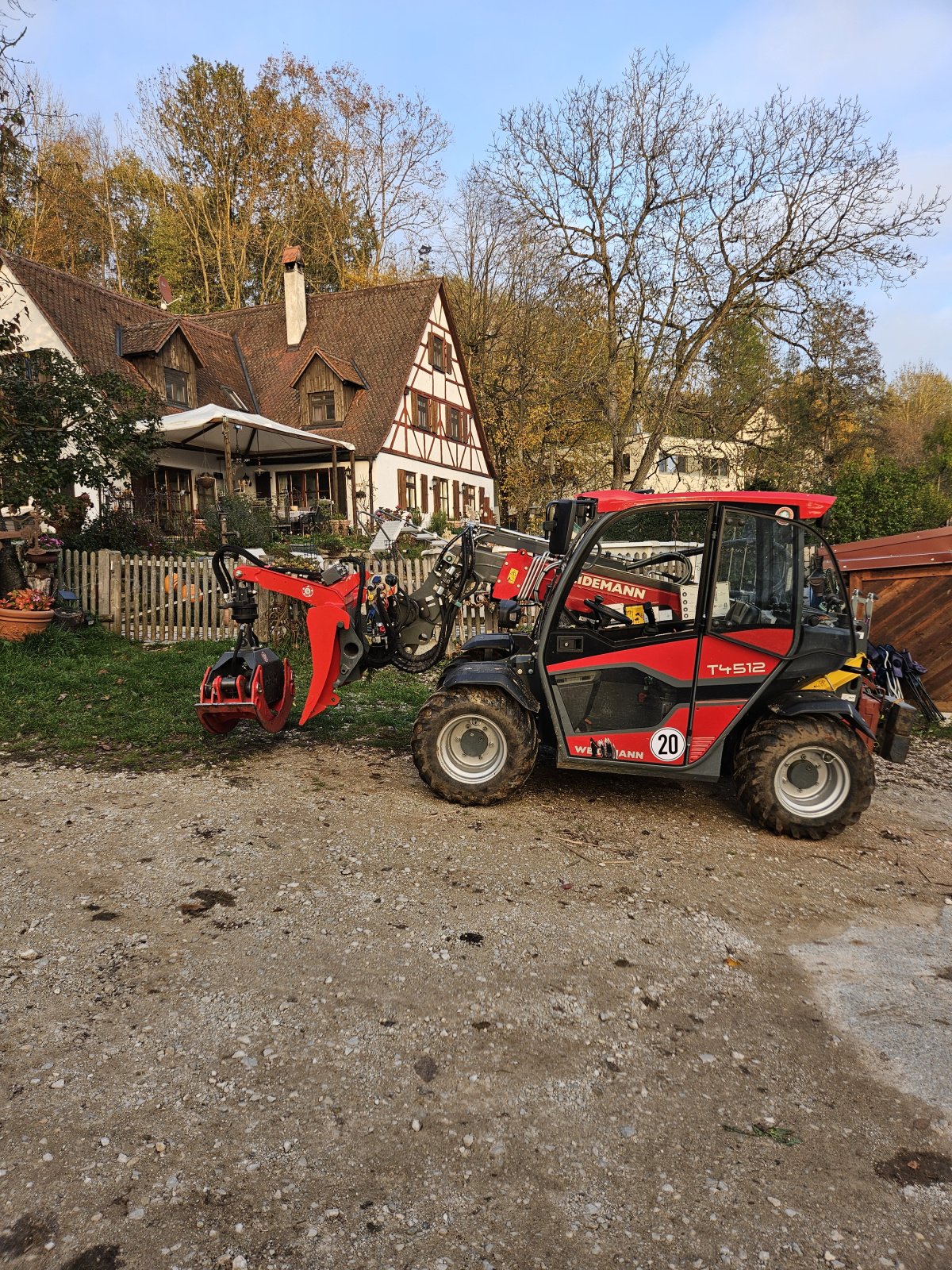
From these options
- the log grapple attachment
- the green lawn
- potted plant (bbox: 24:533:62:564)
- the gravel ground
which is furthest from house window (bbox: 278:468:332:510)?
the gravel ground

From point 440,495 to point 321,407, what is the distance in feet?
19.7

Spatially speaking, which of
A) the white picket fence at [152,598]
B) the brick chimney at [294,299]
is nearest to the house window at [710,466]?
the white picket fence at [152,598]

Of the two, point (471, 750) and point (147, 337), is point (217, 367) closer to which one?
point (147, 337)

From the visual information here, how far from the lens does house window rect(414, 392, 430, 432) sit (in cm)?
3000

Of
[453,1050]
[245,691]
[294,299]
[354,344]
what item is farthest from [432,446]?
[453,1050]

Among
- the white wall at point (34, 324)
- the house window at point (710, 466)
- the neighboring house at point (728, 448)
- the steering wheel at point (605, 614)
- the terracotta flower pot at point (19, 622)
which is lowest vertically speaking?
the terracotta flower pot at point (19, 622)

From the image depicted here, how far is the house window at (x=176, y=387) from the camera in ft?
79.6

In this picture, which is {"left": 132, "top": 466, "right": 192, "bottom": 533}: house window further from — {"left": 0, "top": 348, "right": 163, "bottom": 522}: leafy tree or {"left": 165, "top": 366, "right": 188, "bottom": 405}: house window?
{"left": 0, "top": 348, "right": 163, "bottom": 522}: leafy tree

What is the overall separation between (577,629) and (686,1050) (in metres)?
2.88

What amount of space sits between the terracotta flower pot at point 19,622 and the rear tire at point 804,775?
885 centimetres

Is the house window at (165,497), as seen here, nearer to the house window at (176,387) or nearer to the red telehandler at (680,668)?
the house window at (176,387)

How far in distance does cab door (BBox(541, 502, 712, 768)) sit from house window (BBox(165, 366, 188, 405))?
22.4 m

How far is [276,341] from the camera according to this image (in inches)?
1201

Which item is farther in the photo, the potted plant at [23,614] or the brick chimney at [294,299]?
the brick chimney at [294,299]
